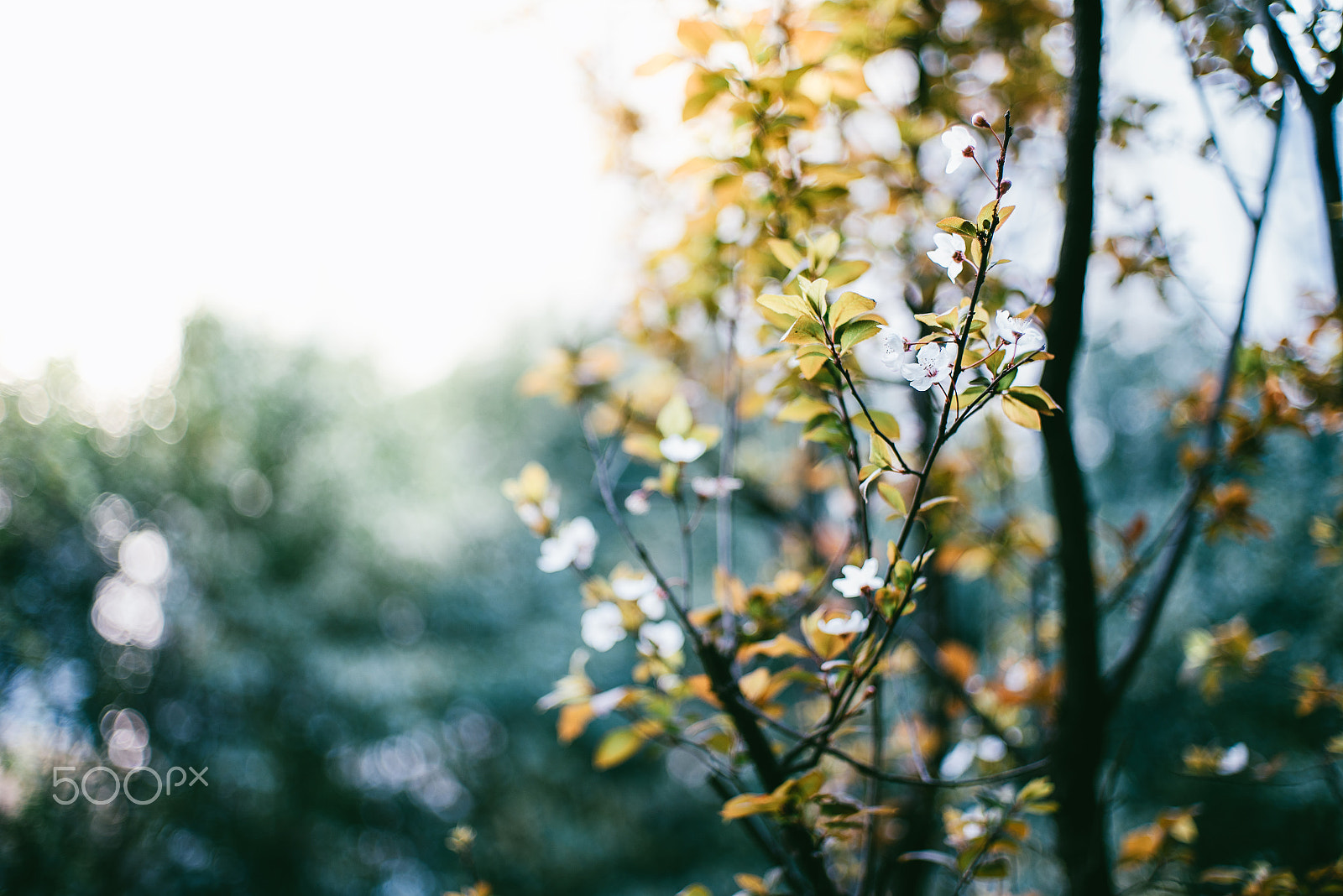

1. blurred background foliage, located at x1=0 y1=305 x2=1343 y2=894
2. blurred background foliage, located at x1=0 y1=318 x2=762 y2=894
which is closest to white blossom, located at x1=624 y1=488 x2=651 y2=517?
blurred background foliage, located at x1=0 y1=305 x2=1343 y2=894

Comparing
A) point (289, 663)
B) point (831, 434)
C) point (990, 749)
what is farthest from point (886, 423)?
point (289, 663)

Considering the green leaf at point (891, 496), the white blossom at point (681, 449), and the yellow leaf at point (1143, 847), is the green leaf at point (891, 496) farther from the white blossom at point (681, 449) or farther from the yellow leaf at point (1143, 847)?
the yellow leaf at point (1143, 847)

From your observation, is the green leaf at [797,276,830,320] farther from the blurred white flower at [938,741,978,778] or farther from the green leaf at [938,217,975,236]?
the blurred white flower at [938,741,978,778]

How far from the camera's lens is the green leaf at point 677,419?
776 mm

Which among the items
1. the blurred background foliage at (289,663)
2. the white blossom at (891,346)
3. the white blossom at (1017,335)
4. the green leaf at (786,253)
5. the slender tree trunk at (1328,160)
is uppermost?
the slender tree trunk at (1328,160)

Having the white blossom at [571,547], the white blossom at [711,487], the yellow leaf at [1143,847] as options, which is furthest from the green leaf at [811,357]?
the yellow leaf at [1143,847]

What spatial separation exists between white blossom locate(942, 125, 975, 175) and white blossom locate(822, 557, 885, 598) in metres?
0.36

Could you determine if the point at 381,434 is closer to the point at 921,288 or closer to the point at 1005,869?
the point at 921,288

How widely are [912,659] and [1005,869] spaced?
2.92 ft

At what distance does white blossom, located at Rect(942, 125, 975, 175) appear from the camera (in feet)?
1.68

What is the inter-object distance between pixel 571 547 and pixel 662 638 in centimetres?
17

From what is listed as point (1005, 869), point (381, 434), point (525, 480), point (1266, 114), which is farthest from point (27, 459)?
point (1266, 114)

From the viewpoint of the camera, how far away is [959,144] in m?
0.52

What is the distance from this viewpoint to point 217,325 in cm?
502
